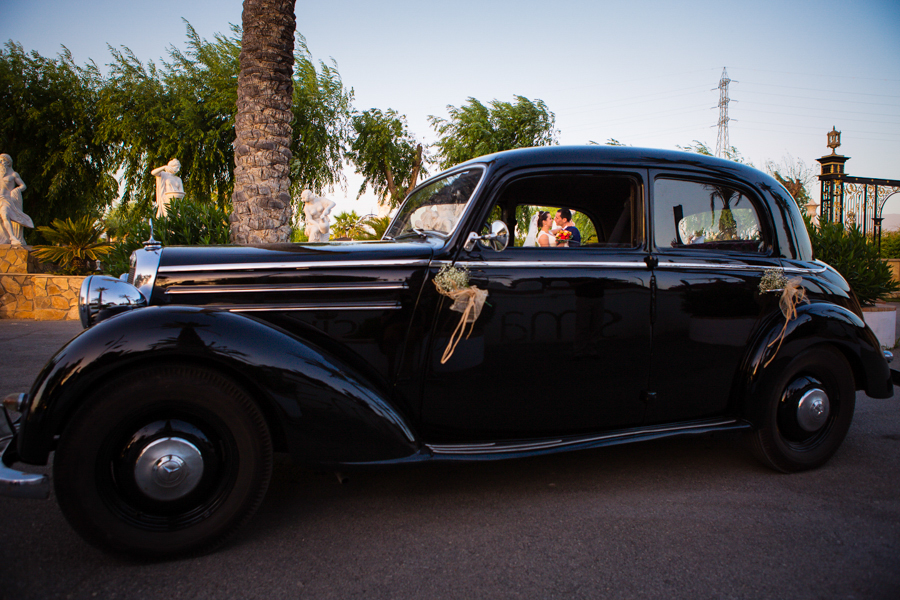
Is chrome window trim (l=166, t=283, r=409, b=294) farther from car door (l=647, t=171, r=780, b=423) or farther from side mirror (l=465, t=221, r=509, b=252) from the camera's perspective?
car door (l=647, t=171, r=780, b=423)

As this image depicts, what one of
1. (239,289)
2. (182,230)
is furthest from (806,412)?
(182,230)

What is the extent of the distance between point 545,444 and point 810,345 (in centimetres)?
164

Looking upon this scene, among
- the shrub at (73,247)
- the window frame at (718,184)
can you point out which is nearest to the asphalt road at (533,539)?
the window frame at (718,184)

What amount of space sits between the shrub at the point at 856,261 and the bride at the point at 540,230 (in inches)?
234

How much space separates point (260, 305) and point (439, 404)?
0.93m

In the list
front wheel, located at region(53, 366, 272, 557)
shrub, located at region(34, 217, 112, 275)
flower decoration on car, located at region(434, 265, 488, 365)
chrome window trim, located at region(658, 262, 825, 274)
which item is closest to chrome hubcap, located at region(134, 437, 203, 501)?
front wheel, located at region(53, 366, 272, 557)

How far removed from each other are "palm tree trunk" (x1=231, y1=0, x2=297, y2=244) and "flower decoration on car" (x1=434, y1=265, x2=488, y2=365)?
540 centimetres

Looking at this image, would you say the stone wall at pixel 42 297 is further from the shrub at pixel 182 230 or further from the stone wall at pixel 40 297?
the shrub at pixel 182 230

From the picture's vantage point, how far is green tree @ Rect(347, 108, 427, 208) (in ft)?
73.9

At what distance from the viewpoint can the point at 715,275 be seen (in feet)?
9.62

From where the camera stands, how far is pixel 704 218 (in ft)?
10.1

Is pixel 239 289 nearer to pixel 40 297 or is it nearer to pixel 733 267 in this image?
pixel 733 267

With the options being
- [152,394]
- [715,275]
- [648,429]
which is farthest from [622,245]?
[152,394]

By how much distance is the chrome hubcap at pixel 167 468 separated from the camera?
2102 millimetres
